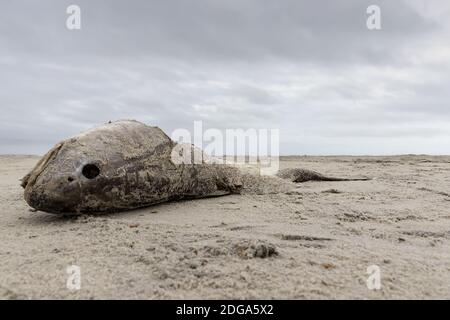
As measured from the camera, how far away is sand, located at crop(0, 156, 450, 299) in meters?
2.33

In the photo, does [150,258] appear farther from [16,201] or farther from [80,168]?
[16,201]

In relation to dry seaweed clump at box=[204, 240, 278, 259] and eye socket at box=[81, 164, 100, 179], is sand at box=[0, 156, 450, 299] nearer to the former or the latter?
dry seaweed clump at box=[204, 240, 278, 259]

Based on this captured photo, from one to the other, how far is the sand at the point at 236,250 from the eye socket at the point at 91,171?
1.36ft

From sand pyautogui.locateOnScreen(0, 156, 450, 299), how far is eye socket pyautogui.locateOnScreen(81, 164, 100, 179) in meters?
0.42

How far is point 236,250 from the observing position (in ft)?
9.53

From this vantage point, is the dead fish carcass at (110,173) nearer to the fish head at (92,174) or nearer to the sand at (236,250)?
the fish head at (92,174)

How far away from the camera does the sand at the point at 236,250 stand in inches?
91.8

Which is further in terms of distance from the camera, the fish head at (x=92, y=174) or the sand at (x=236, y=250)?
the fish head at (x=92, y=174)

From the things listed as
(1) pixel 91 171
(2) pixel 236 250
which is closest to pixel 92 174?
(1) pixel 91 171

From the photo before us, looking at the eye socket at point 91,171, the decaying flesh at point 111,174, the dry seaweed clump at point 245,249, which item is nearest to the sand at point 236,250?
the dry seaweed clump at point 245,249

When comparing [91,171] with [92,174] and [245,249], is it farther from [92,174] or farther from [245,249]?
[245,249]

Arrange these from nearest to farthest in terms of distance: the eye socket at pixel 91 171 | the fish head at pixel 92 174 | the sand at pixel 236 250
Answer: the sand at pixel 236 250 → the fish head at pixel 92 174 → the eye socket at pixel 91 171

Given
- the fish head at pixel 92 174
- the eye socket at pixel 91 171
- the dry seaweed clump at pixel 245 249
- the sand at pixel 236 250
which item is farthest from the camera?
the eye socket at pixel 91 171
